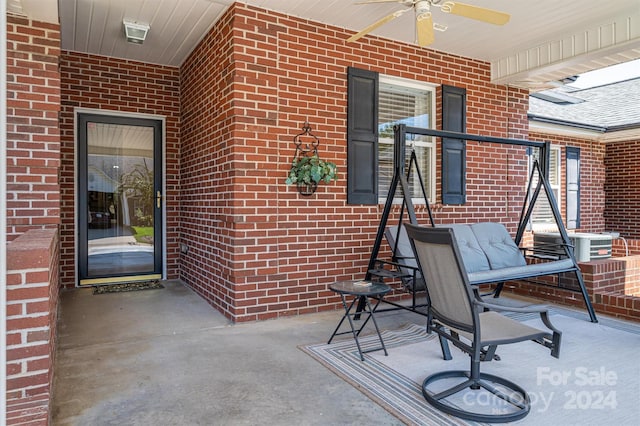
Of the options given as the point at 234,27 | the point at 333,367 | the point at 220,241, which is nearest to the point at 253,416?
the point at 333,367

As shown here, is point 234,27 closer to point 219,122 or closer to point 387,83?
point 219,122

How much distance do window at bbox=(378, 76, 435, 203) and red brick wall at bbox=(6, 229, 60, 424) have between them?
3.71 metres

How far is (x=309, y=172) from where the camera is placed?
4215 millimetres

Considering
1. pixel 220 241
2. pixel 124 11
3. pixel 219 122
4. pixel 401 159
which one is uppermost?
pixel 124 11

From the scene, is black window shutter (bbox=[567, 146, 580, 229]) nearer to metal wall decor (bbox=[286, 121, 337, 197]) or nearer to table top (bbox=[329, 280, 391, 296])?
metal wall decor (bbox=[286, 121, 337, 197])

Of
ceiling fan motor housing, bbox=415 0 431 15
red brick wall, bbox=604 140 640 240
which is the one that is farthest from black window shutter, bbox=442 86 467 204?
red brick wall, bbox=604 140 640 240

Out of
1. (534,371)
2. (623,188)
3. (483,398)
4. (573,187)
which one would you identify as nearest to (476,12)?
(534,371)

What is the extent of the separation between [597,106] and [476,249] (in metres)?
6.09

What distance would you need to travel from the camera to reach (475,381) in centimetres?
246

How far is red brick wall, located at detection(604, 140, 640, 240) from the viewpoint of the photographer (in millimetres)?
9219

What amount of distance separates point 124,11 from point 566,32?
4629 millimetres

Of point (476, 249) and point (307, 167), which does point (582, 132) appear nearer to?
point (476, 249)

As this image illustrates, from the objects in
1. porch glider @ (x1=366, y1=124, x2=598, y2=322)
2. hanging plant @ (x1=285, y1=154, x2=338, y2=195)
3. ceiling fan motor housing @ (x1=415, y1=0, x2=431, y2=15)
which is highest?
ceiling fan motor housing @ (x1=415, y1=0, x2=431, y2=15)

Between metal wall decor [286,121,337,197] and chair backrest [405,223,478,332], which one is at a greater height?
metal wall decor [286,121,337,197]
